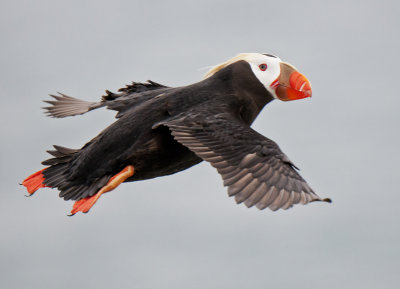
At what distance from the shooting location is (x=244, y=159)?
6422 mm

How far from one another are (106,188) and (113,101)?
1.29 metres

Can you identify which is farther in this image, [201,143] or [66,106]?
[66,106]

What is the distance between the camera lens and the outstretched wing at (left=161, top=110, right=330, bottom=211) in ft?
20.1

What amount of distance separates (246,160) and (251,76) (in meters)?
1.18

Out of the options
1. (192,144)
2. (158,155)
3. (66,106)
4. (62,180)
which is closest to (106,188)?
(158,155)

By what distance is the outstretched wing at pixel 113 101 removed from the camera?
7664mm

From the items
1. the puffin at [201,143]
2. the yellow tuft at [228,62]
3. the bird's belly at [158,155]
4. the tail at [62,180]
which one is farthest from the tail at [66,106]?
the bird's belly at [158,155]

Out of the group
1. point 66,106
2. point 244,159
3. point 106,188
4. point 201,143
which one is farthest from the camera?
point 66,106

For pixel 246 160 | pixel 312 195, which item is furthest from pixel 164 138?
pixel 312 195

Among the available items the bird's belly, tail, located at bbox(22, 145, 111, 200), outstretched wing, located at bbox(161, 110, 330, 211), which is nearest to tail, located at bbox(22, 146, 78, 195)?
tail, located at bbox(22, 145, 111, 200)

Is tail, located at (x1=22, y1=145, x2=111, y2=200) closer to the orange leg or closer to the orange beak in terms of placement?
the orange leg

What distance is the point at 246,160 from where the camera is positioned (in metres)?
6.41

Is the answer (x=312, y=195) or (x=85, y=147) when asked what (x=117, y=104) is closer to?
(x=85, y=147)

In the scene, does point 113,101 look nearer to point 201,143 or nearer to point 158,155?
point 158,155
